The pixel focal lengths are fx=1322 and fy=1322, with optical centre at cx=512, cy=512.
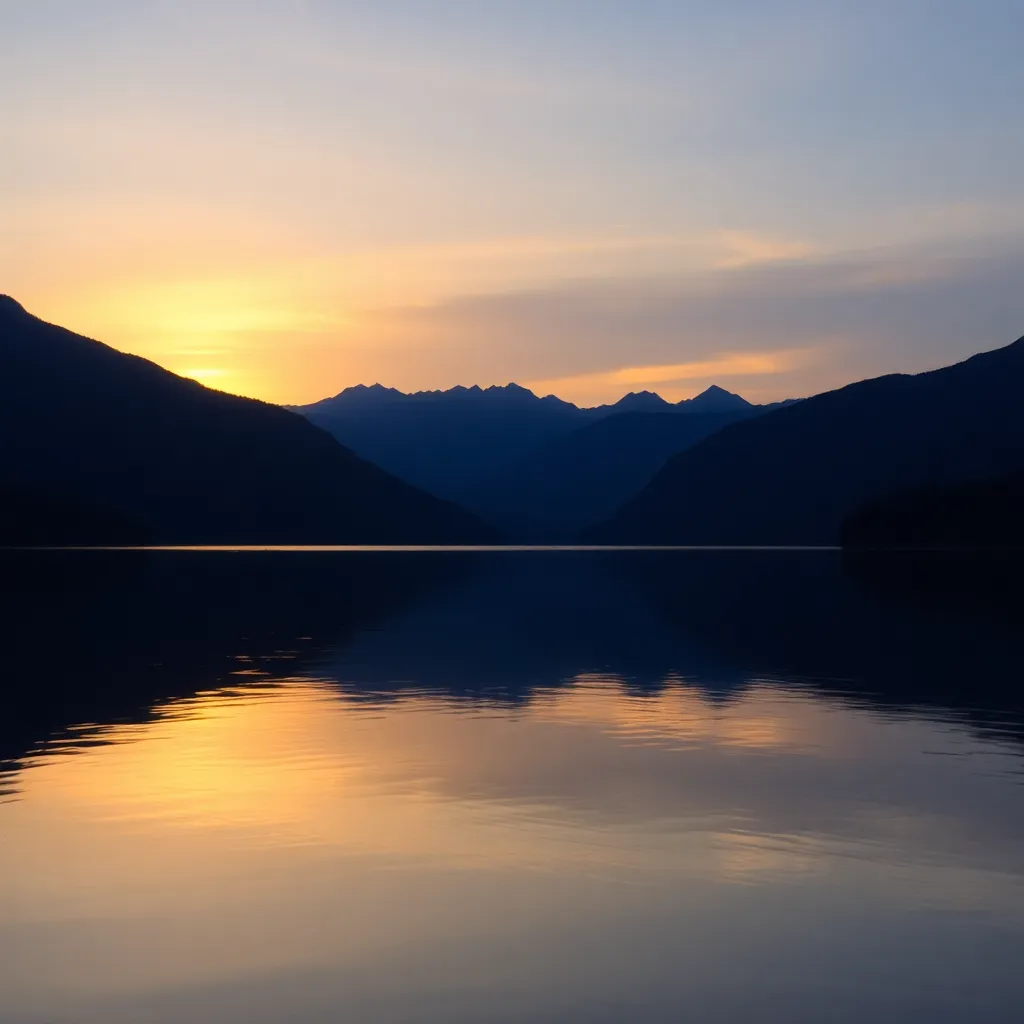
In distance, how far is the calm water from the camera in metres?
14.7

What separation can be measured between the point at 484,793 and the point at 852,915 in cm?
951

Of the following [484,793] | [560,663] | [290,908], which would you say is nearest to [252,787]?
[484,793]

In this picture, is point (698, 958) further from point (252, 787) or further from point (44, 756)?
point (44, 756)

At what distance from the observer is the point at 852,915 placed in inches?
678

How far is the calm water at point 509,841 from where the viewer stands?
1466 cm

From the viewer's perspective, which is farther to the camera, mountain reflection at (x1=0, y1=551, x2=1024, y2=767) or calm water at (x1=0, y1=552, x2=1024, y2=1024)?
mountain reflection at (x1=0, y1=551, x2=1024, y2=767)

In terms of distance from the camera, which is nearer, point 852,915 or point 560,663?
point 852,915

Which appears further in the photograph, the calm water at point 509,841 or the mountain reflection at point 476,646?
the mountain reflection at point 476,646

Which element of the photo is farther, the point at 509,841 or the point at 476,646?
the point at 476,646

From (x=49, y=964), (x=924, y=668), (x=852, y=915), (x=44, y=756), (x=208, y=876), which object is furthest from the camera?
(x=924, y=668)

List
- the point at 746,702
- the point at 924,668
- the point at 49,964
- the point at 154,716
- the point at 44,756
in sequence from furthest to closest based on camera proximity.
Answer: the point at 924,668 → the point at 746,702 → the point at 154,716 → the point at 44,756 → the point at 49,964

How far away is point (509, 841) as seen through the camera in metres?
21.3

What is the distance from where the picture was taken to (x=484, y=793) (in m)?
25.3

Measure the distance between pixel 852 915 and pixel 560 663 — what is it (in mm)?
34818
